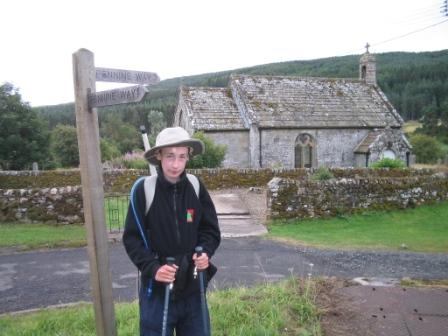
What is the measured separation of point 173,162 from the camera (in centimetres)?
304

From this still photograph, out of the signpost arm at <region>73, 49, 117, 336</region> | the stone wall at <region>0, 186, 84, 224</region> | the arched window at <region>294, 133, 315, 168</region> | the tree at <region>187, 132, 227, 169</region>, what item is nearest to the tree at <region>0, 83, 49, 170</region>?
the tree at <region>187, 132, 227, 169</region>

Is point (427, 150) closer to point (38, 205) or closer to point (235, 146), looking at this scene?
point (235, 146)

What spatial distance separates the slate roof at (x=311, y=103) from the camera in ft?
77.9

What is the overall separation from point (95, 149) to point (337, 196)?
1038cm

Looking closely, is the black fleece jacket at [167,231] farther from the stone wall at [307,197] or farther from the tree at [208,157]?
the tree at [208,157]

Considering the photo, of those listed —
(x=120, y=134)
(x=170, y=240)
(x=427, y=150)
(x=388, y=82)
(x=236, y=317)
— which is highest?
(x=388, y=82)

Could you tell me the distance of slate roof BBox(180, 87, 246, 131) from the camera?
22630 millimetres

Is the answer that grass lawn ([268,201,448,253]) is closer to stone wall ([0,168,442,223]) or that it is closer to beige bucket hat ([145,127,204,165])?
stone wall ([0,168,442,223])

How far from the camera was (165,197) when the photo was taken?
303 cm

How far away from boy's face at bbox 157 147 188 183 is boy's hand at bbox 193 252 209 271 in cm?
64

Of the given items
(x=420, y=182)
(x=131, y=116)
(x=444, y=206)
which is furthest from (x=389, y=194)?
(x=131, y=116)

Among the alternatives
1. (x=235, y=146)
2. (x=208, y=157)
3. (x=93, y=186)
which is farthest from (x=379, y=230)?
(x=235, y=146)

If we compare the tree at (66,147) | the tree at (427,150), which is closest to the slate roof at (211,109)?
the tree at (66,147)

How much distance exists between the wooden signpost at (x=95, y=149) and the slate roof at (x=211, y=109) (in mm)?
18796
